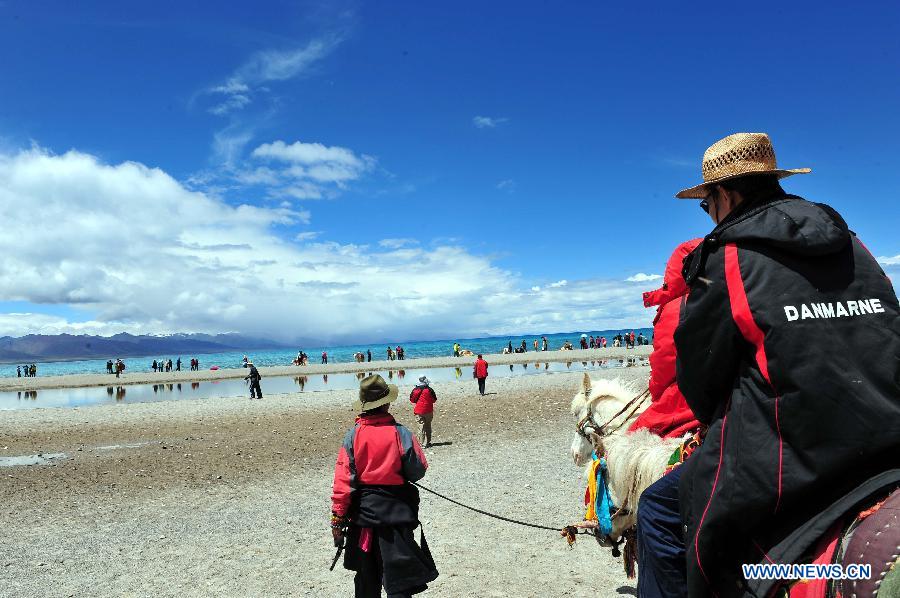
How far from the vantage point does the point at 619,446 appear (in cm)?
489

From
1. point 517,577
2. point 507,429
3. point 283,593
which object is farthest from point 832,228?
point 507,429

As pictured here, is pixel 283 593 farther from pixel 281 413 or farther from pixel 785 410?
pixel 281 413

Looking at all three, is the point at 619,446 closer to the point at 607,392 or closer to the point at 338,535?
the point at 607,392

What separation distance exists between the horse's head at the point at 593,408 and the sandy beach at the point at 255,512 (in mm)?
369

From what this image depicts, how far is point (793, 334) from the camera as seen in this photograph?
85.6 inches

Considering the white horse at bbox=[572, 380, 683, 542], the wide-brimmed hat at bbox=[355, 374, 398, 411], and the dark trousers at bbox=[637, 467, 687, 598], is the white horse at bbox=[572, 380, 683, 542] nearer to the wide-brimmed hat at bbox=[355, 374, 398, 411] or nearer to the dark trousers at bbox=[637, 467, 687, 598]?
the dark trousers at bbox=[637, 467, 687, 598]

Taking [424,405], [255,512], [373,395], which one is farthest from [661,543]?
[424,405]

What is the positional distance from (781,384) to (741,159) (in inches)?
44.2

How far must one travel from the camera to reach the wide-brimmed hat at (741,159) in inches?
106

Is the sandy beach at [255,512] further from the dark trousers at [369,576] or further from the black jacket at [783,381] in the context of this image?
the black jacket at [783,381]

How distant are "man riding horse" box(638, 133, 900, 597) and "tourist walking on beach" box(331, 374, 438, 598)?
10.1 feet

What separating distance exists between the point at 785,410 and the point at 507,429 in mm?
17018

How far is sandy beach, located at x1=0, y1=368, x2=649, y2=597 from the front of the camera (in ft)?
24.3

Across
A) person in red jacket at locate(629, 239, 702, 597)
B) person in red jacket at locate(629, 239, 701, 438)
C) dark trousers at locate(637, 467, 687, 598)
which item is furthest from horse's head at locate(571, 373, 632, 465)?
dark trousers at locate(637, 467, 687, 598)
